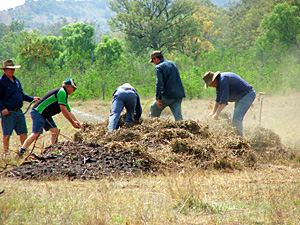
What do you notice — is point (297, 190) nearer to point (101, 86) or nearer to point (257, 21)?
point (101, 86)

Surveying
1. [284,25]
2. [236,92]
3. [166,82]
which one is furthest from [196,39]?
[236,92]

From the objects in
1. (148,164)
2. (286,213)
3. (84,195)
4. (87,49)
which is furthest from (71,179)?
(87,49)

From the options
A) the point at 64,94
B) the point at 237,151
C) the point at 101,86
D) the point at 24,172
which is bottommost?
the point at 101,86

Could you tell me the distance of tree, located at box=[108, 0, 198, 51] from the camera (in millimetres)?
39375

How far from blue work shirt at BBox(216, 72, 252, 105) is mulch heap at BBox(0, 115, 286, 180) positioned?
61 centimetres

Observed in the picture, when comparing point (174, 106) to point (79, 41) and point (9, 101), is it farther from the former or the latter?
point (79, 41)

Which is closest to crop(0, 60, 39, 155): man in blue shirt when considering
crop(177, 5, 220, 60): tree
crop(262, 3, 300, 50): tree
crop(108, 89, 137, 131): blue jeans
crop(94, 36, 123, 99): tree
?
crop(108, 89, 137, 131): blue jeans

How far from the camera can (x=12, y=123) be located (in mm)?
6379

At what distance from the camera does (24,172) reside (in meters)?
4.92

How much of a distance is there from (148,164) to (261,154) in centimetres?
242

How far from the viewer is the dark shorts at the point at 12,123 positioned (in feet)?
20.8

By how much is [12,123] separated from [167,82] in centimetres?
302

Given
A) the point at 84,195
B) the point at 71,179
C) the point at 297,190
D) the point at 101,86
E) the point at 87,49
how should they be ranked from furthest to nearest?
the point at 87,49 < the point at 101,86 < the point at 71,179 < the point at 297,190 < the point at 84,195

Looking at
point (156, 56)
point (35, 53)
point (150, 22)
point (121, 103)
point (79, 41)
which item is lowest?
point (121, 103)
